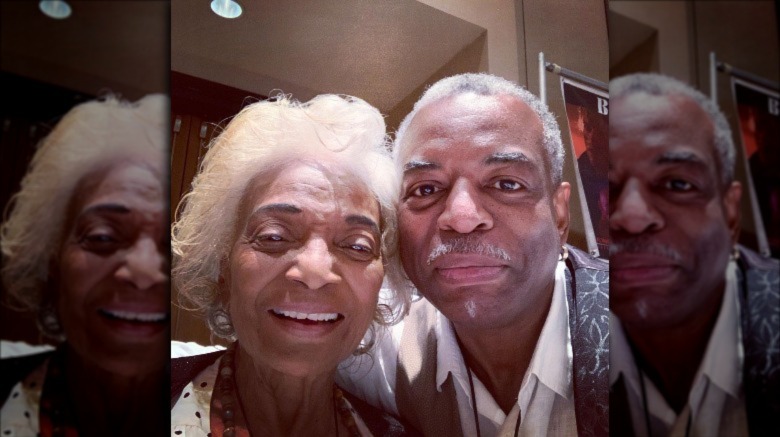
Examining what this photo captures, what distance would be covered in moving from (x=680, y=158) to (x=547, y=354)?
2.02ft

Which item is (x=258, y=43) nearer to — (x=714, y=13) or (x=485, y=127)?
(x=485, y=127)

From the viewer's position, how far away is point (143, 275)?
1839 millimetres

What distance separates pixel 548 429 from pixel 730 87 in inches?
38.5

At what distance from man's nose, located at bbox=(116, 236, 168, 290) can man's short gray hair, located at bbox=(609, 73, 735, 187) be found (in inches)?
50.8

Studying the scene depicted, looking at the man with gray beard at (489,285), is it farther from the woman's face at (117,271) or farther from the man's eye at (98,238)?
the man's eye at (98,238)

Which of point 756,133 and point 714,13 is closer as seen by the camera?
point 756,133

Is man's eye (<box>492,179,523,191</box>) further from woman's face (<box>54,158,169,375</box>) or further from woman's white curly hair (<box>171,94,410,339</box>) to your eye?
woman's face (<box>54,158,169,375</box>)

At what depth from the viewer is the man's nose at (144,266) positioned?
1.83 metres

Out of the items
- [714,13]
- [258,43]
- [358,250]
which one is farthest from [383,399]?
[714,13]

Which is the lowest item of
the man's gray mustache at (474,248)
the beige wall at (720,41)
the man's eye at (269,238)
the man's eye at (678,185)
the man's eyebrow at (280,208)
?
the man's gray mustache at (474,248)

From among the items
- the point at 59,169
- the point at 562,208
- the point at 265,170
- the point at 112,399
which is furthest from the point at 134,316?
the point at 562,208

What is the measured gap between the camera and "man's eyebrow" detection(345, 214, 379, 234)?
179 centimetres

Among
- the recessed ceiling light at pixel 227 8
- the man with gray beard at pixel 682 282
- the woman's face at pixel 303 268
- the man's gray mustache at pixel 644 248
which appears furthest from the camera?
the recessed ceiling light at pixel 227 8

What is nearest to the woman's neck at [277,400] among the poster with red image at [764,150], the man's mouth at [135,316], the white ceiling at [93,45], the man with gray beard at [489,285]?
the man with gray beard at [489,285]
